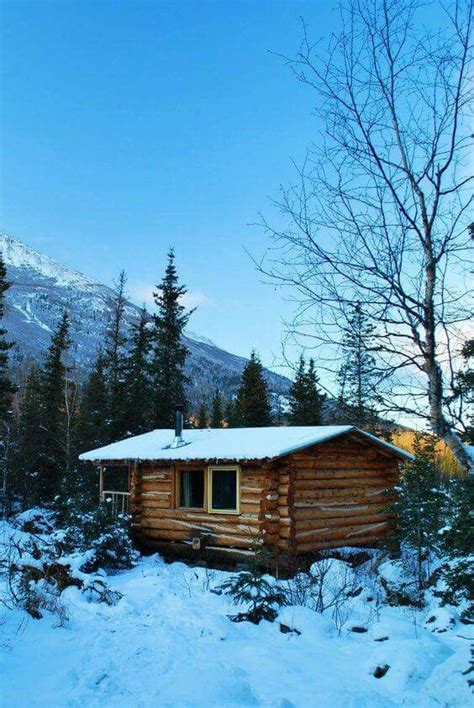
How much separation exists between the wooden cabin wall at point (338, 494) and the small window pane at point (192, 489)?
135 inches

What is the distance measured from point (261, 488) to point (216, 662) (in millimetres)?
8233

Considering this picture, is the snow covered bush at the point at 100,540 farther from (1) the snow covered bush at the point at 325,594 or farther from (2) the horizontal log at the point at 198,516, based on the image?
(1) the snow covered bush at the point at 325,594

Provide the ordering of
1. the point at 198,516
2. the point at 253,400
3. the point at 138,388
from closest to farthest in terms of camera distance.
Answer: the point at 198,516 < the point at 138,388 < the point at 253,400

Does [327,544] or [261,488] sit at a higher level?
[261,488]

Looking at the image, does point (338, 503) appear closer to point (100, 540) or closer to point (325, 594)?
point (325, 594)

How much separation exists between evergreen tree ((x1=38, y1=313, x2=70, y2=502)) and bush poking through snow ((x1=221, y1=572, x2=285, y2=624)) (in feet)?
64.9

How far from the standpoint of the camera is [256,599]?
22.8ft

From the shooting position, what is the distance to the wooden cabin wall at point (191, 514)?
13266 mm

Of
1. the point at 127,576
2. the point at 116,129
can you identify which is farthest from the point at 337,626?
the point at 116,129

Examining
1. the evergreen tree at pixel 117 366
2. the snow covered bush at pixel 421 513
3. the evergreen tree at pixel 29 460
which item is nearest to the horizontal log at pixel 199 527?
the snow covered bush at pixel 421 513

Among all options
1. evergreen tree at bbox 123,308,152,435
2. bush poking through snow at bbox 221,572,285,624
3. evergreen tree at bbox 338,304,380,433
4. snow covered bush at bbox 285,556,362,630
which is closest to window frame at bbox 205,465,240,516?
snow covered bush at bbox 285,556,362,630

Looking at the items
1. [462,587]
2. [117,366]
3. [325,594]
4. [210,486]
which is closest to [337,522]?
[210,486]

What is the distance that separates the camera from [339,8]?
4410 millimetres

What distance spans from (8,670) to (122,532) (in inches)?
375
